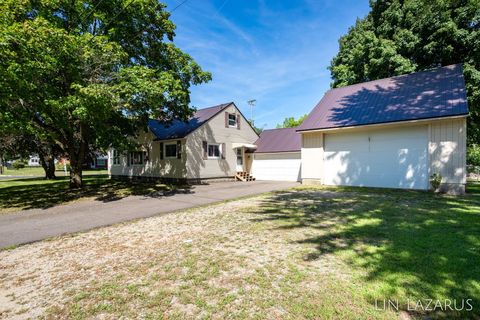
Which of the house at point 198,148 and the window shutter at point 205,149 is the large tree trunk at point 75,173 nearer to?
the house at point 198,148

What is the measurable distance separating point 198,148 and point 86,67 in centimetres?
933

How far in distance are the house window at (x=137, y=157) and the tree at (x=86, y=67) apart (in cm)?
674

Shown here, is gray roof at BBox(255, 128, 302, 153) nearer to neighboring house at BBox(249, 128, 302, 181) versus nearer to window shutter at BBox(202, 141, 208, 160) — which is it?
neighboring house at BBox(249, 128, 302, 181)

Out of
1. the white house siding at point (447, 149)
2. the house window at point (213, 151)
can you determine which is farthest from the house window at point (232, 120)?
the white house siding at point (447, 149)

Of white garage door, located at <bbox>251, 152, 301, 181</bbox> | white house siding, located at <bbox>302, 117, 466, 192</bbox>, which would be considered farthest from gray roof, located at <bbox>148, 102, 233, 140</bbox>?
white house siding, located at <bbox>302, 117, 466, 192</bbox>

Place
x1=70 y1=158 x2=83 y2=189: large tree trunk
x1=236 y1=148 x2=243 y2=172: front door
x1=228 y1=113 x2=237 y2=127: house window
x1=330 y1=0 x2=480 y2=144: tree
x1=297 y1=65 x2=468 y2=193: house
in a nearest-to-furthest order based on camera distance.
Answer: x1=297 y1=65 x2=468 y2=193: house
x1=70 y1=158 x2=83 y2=189: large tree trunk
x1=330 y1=0 x2=480 y2=144: tree
x1=228 y1=113 x2=237 y2=127: house window
x1=236 y1=148 x2=243 y2=172: front door

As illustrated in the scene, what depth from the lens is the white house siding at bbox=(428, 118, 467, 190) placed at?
10.6 metres

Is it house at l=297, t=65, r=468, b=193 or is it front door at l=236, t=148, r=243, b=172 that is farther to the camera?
front door at l=236, t=148, r=243, b=172

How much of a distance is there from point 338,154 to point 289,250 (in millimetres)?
10920

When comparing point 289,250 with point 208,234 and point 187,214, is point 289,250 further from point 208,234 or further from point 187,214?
point 187,214

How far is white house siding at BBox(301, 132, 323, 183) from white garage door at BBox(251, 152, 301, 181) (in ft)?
11.3

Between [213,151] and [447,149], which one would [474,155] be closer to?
[447,149]

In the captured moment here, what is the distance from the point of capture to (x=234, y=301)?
2.97 metres

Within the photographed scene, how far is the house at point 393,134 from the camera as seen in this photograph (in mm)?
10889
